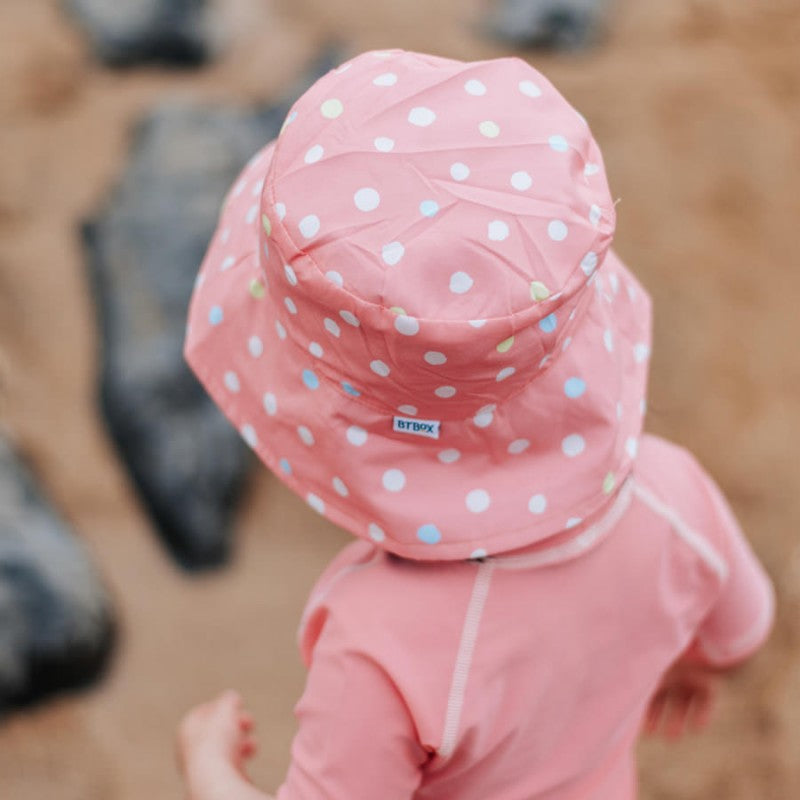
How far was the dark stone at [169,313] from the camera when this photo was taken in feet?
5.11

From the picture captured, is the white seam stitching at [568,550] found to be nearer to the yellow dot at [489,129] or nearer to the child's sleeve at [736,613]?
the child's sleeve at [736,613]

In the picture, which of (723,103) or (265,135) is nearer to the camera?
(265,135)

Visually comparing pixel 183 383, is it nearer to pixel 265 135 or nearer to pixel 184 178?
pixel 184 178

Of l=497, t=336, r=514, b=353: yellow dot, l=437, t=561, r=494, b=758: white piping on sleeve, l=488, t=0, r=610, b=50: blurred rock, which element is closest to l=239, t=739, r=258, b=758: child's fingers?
l=437, t=561, r=494, b=758: white piping on sleeve

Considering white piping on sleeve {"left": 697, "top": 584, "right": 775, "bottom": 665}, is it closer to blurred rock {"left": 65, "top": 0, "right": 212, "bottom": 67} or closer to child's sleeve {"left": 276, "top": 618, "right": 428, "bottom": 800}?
Answer: child's sleeve {"left": 276, "top": 618, "right": 428, "bottom": 800}

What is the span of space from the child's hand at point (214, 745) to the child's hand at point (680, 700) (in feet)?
1.44

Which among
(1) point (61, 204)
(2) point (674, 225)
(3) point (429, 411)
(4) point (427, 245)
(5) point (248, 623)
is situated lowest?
(5) point (248, 623)

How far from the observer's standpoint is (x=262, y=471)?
163 cm

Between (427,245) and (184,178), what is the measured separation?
133 cm

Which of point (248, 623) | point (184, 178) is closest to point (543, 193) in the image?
point (248, 623)

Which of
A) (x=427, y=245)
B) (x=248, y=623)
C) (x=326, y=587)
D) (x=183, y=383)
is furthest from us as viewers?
(x=183, y=383)

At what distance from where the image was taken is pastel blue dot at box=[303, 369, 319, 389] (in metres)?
0.70

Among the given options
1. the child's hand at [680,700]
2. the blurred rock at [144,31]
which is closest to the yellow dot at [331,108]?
the child's hand at [680,700]

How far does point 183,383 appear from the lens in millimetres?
1604
